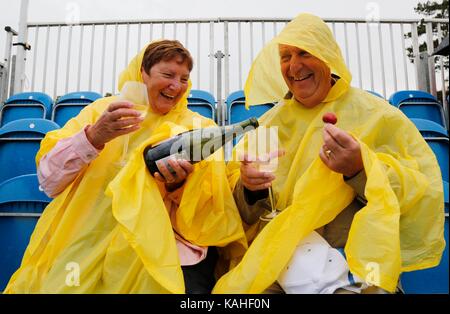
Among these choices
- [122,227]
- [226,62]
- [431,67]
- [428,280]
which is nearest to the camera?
[122,227]

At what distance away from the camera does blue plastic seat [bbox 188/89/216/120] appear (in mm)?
2467

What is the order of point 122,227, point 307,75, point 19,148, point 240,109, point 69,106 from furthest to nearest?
point 69,106, point 240,109, point 19,148, point 307,75, point 122,227

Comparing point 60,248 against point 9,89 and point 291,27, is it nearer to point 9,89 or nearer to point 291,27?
point 291,27

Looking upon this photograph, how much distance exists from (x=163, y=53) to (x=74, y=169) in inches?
14.7

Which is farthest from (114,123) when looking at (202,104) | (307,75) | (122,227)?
(202,104)

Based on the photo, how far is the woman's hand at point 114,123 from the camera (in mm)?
858

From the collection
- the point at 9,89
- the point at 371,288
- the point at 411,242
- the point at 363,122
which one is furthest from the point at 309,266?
the point at 9,89

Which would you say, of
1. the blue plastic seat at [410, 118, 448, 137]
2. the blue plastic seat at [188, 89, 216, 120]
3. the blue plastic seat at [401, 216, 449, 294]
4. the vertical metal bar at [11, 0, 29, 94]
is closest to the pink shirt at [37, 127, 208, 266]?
the blue plastic seat at [401, 216, 449, 294]

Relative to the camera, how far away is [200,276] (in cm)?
90

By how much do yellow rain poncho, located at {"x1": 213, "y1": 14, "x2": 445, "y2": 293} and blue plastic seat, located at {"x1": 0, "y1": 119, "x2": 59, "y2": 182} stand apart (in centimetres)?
110

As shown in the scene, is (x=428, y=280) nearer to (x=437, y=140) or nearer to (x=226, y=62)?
(x=437, y=140)

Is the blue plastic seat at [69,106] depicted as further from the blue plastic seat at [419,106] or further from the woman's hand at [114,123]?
the blue plastic seat at [419,106]

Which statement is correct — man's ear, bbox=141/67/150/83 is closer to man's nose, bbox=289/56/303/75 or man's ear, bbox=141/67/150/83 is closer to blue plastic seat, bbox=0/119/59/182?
man's nose, bbox=289/56/303/75

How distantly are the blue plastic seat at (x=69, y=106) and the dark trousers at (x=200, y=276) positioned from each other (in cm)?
186
